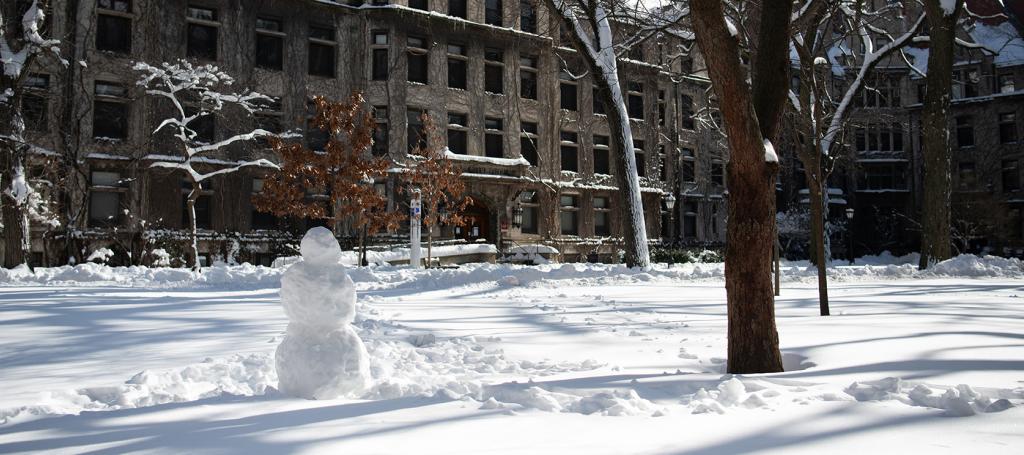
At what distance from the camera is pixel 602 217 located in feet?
112

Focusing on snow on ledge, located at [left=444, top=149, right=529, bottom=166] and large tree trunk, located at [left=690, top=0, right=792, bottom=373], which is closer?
large tree trunk, located at [left=690, top=0, right=792, bottom=373]

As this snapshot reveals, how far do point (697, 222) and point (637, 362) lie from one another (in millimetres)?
33514

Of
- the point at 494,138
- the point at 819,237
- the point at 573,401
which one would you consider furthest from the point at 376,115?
the point at 573,401

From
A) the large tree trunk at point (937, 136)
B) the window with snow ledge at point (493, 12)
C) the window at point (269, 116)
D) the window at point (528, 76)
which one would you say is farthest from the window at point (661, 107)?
the window at point (269, 116)

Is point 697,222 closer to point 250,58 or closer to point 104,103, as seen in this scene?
point 250,58

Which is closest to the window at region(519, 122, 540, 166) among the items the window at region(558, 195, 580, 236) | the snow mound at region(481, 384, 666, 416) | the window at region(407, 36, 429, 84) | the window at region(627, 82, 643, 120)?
the window at region(558, 195, 580, 236)

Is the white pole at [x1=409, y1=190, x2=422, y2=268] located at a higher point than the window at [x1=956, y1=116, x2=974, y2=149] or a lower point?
lower

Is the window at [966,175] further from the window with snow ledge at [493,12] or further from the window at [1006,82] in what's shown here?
the window with snow ledge at [493,12]

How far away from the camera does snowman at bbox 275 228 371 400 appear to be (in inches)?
166

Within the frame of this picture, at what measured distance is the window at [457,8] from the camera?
101 feet

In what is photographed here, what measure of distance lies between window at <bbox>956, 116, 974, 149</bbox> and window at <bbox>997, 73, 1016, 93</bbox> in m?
2.49

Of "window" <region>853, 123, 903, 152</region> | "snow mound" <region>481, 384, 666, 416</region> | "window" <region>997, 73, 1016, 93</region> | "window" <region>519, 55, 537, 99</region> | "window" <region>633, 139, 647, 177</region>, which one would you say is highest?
"window" <region>997, 73, 1016, 93</region>

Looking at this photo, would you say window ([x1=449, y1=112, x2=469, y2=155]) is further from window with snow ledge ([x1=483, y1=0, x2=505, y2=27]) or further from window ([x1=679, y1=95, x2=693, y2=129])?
window ([x1=679, y1=95, x2=693, y2=129])

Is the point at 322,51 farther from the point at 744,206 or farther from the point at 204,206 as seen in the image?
A: the point at 744,206
